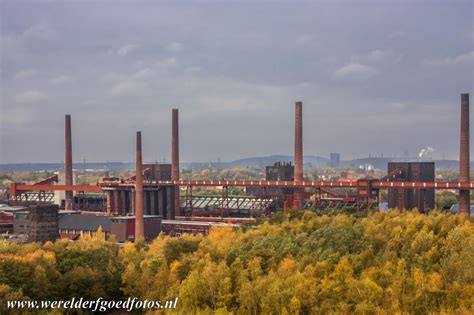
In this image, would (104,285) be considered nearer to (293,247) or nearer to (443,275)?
(293,247)

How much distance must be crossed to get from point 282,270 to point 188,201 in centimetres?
4047

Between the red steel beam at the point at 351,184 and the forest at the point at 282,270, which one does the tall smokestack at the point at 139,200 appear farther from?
the forest at the point at 282,270

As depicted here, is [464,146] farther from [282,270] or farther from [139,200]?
[282,270]

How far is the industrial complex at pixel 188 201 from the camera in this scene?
4762 centimetres

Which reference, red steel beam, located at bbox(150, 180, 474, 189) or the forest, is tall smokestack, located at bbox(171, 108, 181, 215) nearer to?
red steel beam, located at bbox(150, 180, 474, 189)

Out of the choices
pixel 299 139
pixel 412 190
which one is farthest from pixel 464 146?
pixel 299 139

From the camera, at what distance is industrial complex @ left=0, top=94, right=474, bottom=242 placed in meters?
47.6

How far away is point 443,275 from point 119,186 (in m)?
37.1

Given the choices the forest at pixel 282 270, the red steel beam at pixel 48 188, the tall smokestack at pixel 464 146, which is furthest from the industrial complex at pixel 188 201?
the forest at pixel 282 270

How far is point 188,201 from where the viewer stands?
67.4 meters

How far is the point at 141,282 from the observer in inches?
1134

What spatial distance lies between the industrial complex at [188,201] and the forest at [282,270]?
429 inches

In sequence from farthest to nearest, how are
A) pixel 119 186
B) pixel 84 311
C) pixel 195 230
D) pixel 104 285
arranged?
pixel 119 186, pixel 195 230, pixel 104 285, pixel 84 311

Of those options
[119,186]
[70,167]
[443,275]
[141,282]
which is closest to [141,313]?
[141,282]
